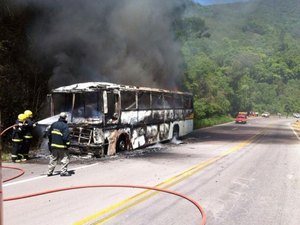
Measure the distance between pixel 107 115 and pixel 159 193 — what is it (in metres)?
5.23

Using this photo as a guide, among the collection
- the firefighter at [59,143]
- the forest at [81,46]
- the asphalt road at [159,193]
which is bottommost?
the asphalt road at [159,193]

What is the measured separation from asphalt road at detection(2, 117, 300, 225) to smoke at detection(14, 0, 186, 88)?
7435 millimetres

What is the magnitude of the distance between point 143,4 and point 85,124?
1146 centimetres

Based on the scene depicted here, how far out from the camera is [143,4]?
20.5 meters

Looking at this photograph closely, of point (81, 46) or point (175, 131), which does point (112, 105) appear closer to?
point (175, 131)

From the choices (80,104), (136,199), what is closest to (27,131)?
(80,104)

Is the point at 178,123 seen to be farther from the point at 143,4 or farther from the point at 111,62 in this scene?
the point at 143,4

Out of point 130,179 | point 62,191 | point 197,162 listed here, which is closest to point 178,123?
point 197,162

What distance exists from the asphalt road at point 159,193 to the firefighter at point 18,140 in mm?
656

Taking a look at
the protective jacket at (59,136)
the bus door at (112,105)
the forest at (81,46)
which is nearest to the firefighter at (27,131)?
the bus door at (112,105)

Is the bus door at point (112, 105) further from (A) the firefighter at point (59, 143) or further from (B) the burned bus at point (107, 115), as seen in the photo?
(A) the firefighter at point (59, 143)

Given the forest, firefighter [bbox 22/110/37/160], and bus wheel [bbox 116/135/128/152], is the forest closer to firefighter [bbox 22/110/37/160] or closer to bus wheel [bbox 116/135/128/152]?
firefighter [bbox 22/110/37/160]

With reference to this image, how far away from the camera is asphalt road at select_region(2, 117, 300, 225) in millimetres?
5406

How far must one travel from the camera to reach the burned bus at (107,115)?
11234 mm
